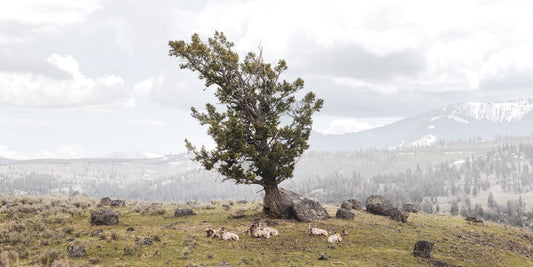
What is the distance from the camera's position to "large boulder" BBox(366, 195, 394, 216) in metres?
34.9

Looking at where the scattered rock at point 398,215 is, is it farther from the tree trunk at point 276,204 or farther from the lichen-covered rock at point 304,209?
the tree trunk at point 276,204

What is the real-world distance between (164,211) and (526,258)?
3050cm

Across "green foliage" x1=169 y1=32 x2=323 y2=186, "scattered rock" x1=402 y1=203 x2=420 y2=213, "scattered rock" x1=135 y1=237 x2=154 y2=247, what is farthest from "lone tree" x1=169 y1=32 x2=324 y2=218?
"scattered rock" x1=402 y1=203 x2=420 y2=213

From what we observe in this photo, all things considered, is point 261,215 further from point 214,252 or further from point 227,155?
point 214,252

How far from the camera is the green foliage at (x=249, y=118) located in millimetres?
28359

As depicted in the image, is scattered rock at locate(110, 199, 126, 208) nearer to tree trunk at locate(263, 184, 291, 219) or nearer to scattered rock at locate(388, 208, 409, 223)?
tree trunk at locate(263, 184, 291, 219)

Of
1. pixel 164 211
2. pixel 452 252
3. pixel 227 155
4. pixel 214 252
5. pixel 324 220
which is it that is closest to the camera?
pixel 214 252

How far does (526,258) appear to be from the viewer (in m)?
23.0

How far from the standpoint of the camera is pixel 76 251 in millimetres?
18641

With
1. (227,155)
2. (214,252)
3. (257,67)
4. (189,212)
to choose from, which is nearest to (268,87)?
(257,67)

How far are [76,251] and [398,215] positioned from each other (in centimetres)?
2832

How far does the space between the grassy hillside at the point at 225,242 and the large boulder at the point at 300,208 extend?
4.10 feet

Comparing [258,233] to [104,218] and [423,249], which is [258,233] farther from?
[104,218]

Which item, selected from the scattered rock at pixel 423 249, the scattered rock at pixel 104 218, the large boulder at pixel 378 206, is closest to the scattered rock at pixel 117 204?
the scattered rock at pixel 104 218
